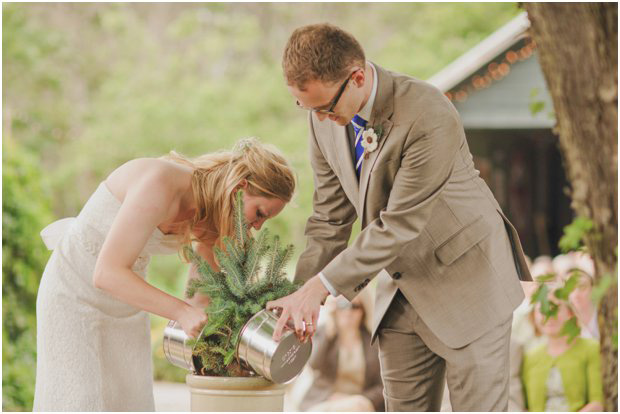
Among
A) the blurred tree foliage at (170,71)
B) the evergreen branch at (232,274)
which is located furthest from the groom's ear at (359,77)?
the blurred tree foliage at (170,71)

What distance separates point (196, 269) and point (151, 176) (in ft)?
1.22

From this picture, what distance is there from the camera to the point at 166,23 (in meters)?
18.6

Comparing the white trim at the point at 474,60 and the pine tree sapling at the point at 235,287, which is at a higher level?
the pine tree sapling at the point at 235,287

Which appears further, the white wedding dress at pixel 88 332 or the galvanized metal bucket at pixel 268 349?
the white wedding dress at pixel 88 332

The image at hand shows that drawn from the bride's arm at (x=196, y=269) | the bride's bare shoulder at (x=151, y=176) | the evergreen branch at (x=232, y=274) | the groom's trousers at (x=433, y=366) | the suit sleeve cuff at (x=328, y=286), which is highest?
the bride's bare shoulder at (x=151, y=176)

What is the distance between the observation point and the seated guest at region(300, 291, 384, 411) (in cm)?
534

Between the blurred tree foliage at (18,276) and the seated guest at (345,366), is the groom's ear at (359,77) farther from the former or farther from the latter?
the blurred tree foliage at (18,276)

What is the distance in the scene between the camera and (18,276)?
554cm

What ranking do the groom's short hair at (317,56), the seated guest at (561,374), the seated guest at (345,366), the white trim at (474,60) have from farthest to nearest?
1. the white trim at (474,60)
2. the seated guest at (345,366)
3. the seated guest at (561,374)
4. the groom's short hair at (317,56)

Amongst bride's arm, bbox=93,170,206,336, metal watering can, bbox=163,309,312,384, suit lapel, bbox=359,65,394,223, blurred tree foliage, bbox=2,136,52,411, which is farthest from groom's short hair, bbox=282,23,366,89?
blurred tree foliage, bbox=2,136,52,411

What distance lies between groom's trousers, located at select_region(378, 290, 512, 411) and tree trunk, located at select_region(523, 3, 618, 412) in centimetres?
40

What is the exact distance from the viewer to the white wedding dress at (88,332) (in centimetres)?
266

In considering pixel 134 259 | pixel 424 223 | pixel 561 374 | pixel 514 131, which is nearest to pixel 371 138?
pixel 424 223

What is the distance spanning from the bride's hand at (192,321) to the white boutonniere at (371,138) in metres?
0.68
